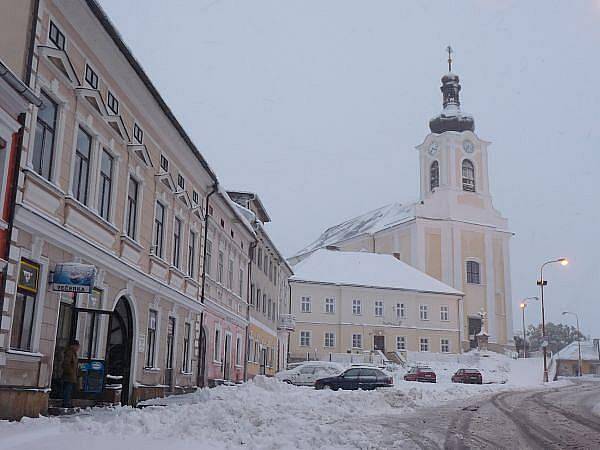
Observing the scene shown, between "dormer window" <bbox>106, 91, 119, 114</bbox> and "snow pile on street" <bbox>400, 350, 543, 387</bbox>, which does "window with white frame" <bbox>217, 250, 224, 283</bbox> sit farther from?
"snow pile on street" <bbox>400, 350, 543, 387</bbox>

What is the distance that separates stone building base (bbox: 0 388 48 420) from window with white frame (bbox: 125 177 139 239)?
6.24 metres

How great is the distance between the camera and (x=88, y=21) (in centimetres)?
1519

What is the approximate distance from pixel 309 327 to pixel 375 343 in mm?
6326

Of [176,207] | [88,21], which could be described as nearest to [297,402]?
[176,207]

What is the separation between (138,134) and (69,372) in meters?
7.23

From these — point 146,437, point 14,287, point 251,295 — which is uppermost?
point 251,295

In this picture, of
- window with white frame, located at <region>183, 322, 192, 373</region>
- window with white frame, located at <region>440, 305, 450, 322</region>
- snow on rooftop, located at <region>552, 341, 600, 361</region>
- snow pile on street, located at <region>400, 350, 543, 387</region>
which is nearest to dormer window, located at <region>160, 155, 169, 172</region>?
window with white frame, located at <region>183, 322, 192, 373</region>

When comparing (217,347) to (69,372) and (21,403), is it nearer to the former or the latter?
(69,372)

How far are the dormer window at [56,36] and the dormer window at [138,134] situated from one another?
470 cm

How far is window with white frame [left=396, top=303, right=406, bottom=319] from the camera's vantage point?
219 feet

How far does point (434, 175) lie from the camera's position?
276 feet

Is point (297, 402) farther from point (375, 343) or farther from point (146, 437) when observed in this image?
point (375, 343)

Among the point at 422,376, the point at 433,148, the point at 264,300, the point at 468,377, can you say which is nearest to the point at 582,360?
the point at 433,148

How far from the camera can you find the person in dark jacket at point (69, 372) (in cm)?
1430
